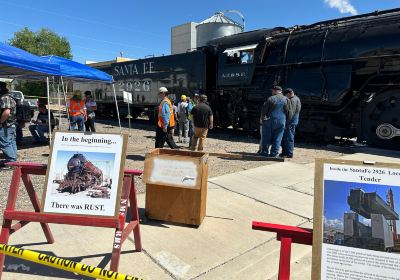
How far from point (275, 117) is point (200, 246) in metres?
5.47

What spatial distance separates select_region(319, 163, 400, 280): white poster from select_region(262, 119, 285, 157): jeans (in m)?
6.69

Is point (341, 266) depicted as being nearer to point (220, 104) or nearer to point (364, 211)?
point (364, 211)

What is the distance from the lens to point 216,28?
29328 mm

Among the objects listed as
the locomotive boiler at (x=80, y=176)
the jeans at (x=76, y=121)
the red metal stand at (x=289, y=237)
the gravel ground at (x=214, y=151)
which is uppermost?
the jeans at (x=76, y=121)

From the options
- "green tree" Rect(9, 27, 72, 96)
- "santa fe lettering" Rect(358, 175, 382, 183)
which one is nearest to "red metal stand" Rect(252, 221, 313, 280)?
"santa fe lettering" Rect(358, 175, 382, 183)

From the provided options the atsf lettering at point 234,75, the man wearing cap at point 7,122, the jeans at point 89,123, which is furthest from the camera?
the atsf lettering at point 234,75

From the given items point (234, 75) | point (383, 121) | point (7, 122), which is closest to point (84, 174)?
point (7, 122)

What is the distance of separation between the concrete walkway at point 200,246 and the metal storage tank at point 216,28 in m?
25.4

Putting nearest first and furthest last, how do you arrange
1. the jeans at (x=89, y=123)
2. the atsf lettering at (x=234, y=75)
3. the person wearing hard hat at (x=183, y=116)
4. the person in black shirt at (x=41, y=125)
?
1. the person in black shirt at (x=41, y=125)
2. the jeans at (x=89, y=123)
3. the person wearing hard hat at (x=183, y=116)
4. the atsf lettering at (x=234, y=75)

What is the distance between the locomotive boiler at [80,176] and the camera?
317 cm

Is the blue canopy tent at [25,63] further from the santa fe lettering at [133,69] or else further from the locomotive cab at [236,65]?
the santa fe lettering at [133,69]

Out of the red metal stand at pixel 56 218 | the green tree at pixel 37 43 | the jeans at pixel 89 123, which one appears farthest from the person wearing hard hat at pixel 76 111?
the green tree at pixel 37 43

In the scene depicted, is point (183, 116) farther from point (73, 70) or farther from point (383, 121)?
point (383, 121)

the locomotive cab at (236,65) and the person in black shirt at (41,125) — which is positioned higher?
the locomotive cab at (236,65)
